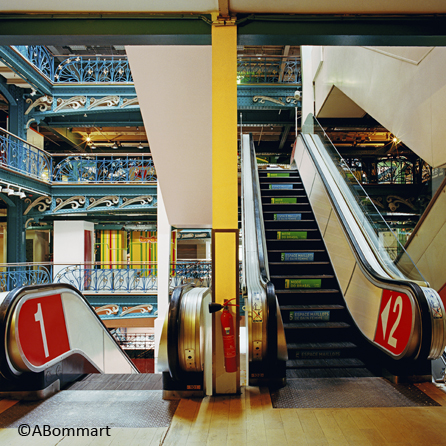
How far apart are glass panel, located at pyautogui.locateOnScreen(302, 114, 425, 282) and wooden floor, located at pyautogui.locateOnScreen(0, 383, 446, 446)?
1.44m

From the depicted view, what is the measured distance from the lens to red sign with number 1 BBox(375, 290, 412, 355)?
313 centimetres

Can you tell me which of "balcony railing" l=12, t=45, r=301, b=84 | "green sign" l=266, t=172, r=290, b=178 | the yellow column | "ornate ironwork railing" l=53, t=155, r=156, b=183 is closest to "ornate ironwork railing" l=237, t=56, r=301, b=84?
"balcony railing" l=12, t=45, r=301, b=84

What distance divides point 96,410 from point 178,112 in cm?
392

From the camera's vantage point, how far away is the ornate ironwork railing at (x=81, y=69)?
9.96m

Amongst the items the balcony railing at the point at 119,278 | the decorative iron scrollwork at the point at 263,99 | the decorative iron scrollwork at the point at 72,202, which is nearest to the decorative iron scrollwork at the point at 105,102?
the decorative iron scrollwork at the point at 72,202

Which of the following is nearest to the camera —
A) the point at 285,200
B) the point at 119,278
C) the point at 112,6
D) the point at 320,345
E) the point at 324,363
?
the point at 112,6

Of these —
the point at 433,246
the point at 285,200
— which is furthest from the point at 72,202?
the point at 433,246

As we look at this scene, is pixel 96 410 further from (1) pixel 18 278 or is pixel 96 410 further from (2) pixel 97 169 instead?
(2) pixel 97 169

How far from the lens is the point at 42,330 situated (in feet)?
10.2

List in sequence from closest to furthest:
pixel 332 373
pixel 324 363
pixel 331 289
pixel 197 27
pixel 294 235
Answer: pixel 197 27, pixel 332 373, pixel 324 363, pixel 331 289, pixel 294 235

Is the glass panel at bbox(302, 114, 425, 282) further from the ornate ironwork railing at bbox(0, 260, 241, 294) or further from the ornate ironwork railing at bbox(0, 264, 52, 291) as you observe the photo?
the ornate ironwork railing at bbox(0, 264, 52, 291)

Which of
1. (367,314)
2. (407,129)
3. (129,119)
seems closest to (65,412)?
(367,314)

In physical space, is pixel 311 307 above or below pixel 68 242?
below

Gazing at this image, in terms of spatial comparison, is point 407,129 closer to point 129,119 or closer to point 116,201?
point 116,201
